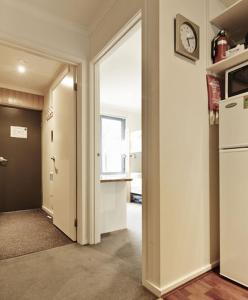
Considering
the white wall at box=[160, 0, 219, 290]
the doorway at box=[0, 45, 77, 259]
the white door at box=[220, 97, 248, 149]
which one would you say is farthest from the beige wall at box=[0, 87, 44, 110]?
the white door at box=[220, 97, 248, 149]

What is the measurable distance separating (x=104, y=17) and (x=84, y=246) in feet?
7.97

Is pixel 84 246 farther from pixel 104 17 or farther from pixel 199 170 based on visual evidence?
pixel 104 17

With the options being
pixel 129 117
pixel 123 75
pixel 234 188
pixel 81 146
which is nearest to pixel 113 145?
pixel 129 117

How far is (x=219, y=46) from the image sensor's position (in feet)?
5.53

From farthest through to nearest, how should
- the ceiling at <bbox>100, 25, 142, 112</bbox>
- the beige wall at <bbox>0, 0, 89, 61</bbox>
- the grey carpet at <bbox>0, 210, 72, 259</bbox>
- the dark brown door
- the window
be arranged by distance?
the window, the dark brown door, the ceiling at <bbox>100, 25, 142, 112</bbox>, the grey carpet at <bbox>0, 210, 72, 259</bbox>, the beige wall at <bbox>0, 0, 89, 61</bbox>

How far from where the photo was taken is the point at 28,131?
407cm

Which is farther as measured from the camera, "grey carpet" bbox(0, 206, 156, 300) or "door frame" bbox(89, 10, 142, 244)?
"door frame" bbox(89, 10, 142, 244)

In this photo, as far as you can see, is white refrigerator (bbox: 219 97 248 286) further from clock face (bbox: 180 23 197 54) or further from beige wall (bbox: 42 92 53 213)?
beige wall (bbox: 42 92 53 213)

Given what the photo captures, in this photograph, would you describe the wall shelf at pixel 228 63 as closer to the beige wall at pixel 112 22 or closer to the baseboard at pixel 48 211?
the beige wall at pixel 112 22

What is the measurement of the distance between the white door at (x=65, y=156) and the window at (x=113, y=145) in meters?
2.17

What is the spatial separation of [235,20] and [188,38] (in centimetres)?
53

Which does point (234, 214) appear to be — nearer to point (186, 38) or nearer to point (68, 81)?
point (186, 38)

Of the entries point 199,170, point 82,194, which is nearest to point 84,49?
point 82,194

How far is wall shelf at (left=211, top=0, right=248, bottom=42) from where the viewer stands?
5.15 feet
